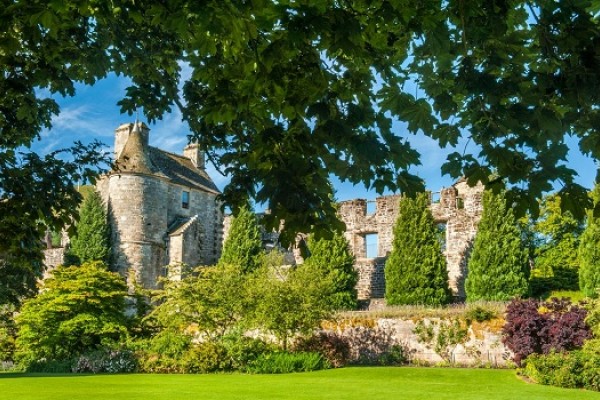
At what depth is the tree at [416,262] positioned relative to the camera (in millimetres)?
31672

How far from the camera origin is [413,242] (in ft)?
107

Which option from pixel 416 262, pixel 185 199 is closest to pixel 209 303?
pixel 416 262

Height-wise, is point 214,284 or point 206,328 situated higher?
point 214,284

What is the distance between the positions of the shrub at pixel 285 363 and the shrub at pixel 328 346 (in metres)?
1.63

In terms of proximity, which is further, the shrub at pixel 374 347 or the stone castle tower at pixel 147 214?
the stone castle tower at pixel 147 214

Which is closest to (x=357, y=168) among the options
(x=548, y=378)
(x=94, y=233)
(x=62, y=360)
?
(x=548, y=378)

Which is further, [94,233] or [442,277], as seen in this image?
[94,233]

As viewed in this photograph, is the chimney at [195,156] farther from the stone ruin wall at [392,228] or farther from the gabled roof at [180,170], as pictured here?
the stone ruin wall at [392,228]

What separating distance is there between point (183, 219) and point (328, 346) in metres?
18.7

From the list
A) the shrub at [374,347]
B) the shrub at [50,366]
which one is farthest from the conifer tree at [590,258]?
the shrub at [50,366]

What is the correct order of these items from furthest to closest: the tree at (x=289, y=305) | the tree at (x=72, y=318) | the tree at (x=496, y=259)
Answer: the tree at (x=496, y=259) → the tree at (x=72, y=318) → the tree at (x=289, y=305)

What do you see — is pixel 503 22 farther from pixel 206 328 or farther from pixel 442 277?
pixel 442 277

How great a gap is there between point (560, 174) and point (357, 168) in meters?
1.60

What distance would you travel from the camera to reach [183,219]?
4222cm
